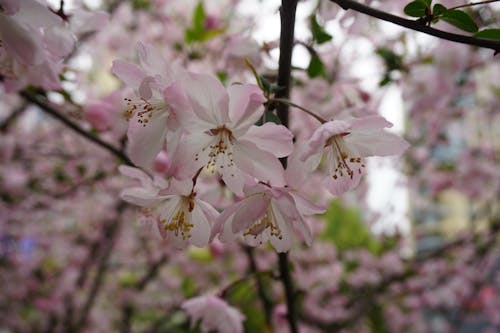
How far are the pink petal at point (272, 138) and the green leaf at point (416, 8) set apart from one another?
0.21m

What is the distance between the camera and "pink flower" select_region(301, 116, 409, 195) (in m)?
0.51

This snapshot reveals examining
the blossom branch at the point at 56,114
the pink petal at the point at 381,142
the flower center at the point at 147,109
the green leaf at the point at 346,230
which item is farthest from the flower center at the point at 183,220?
the green leaf at the point at 346,230

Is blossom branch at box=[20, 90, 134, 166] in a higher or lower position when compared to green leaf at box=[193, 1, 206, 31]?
lower

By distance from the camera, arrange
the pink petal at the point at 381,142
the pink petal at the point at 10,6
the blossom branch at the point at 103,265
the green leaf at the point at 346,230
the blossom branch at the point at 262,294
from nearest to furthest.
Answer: the pink petal at the point at 10,6
the pink petal at the point at 381,142
the blossom branch at the point at 262,294
the blossom branch at the point at 103,265
the green leaf at the point at 346,230

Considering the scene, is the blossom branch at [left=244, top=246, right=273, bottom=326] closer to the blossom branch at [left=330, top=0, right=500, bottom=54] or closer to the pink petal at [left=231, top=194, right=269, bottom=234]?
the pink petal at [left=231, top=194, right=269, bottom=234]

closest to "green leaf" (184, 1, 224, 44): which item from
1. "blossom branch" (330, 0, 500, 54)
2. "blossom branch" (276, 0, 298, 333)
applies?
"blossom branch" (276, 0, 298, 333)

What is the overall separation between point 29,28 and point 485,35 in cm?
51

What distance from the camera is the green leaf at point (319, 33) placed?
0.83 m

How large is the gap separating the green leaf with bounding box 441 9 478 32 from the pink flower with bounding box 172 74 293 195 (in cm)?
24

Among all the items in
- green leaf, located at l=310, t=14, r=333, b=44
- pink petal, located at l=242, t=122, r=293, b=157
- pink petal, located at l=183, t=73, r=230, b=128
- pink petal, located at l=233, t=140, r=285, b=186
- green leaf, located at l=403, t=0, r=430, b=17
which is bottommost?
pink petal, located at l=233, t=140, r=285, b=186

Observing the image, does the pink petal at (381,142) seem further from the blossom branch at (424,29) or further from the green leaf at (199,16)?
the green leaf at (199,16)

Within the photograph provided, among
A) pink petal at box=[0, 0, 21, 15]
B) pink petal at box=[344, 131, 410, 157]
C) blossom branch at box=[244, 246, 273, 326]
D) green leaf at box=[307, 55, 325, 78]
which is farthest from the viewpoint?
blossom branch at box=[244, 246, 273, 326]

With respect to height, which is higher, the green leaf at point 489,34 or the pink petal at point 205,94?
the green leaf at point 489,34

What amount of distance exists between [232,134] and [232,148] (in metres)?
0.02
